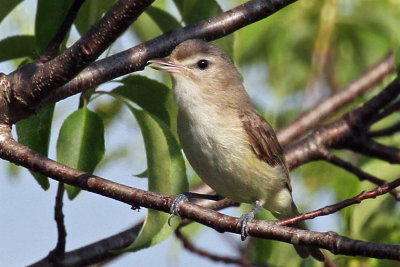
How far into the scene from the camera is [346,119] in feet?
17.7

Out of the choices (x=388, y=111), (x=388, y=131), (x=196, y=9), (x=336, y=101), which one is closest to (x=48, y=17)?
(x=196, y=9)

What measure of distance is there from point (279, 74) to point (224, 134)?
1.58m

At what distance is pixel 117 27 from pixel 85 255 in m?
1.95

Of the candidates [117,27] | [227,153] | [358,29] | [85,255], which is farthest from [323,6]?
[117,27]

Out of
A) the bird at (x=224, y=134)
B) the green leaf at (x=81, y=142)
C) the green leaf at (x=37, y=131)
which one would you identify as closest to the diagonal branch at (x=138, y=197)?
the green leaf at (x=37, y=131)

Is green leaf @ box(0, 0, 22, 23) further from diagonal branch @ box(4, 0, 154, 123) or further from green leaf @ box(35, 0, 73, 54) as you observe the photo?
diagonal branch @ box(4, 0, 154, 123)

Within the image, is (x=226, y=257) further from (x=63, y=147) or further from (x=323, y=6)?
(x=323, y=6)

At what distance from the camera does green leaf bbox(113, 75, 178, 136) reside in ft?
13.1

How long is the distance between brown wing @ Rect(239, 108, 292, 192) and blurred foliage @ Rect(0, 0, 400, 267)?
0.87 ft

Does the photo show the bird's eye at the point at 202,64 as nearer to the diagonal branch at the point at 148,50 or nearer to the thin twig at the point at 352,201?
the diagonal branch at the point at 148,50

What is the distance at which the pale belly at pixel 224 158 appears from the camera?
4.45m

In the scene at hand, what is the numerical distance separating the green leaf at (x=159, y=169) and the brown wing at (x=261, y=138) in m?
0.93

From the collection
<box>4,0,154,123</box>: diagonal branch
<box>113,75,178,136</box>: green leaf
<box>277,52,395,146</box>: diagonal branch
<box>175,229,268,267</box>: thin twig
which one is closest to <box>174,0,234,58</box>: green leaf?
<box>113,75,178,136</box>: green leaf

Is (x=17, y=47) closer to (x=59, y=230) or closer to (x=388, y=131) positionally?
(x=59, y=230)
